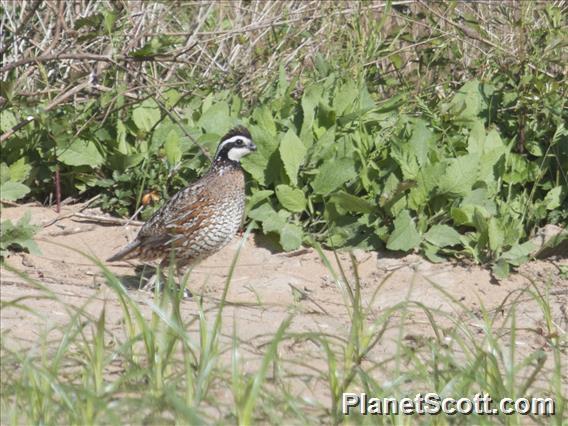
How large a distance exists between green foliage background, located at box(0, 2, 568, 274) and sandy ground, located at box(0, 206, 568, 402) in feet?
0.53

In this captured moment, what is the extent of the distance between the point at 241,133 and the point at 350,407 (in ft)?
11.0

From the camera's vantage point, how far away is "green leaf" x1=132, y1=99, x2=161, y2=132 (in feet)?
28.0

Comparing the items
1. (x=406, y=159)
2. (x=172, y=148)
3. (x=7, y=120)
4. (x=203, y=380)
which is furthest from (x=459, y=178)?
(x=203, y=380)

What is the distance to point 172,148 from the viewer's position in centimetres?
830

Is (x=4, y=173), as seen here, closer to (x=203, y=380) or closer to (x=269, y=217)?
(x=269, y=217)

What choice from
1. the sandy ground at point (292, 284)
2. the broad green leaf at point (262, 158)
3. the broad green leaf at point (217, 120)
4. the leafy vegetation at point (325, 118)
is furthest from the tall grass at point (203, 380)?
the broad green leaf at point (217, 120)

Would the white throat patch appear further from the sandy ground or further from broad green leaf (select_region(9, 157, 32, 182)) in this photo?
broad green leaf (select_region(9, 157, 32, 182))

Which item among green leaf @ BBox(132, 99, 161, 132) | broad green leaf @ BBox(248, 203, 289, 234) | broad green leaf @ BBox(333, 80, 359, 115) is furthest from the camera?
green leaf @ BBox(132, 99, 161, 132)

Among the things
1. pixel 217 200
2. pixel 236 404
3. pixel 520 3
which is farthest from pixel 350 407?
pixel 520 3

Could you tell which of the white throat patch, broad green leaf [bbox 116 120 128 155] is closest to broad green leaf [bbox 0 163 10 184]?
broad green leaf [bbox 116 120 128 155]

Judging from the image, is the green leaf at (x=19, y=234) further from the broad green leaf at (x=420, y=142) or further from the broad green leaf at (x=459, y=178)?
the broad green leaf at (x=459, y=178)

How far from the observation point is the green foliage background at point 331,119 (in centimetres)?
788

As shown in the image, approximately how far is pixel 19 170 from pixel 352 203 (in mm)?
2353

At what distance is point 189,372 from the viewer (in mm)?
4586
